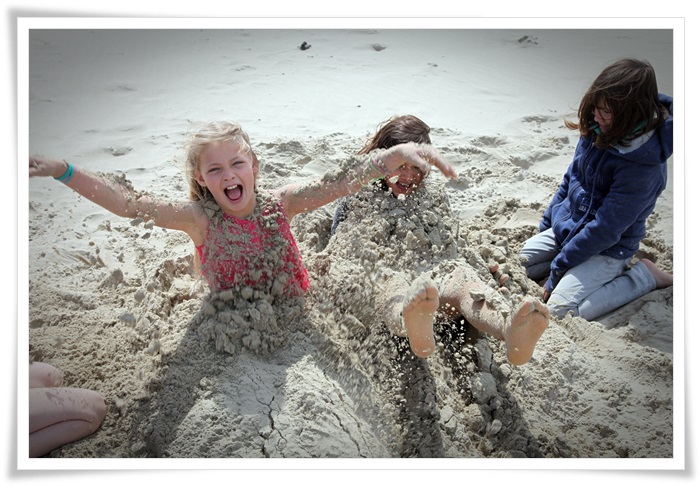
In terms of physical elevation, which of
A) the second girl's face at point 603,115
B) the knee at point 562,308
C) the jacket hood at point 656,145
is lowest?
the knee at point 562,308

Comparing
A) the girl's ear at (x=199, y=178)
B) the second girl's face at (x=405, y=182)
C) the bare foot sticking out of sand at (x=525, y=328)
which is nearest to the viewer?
the bare foot sticking out of sand at (x=525, y=328)

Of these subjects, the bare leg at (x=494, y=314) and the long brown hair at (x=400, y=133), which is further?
the long brown hair at (x=400, y=133)

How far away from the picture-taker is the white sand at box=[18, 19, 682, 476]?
1682 millimetres

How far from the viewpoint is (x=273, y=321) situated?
6.15 feet

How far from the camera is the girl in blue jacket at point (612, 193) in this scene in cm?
207

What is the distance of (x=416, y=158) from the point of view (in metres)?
1.78

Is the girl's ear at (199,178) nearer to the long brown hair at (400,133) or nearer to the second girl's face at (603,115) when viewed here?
the long brown hair at (400,133)

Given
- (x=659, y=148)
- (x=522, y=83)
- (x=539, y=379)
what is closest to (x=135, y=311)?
(x=539, y=379)

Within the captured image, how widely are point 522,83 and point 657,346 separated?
1.60 m

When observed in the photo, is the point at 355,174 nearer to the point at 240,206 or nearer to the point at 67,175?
the point at 240,206

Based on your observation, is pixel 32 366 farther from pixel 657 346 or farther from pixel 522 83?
pixel 522 83

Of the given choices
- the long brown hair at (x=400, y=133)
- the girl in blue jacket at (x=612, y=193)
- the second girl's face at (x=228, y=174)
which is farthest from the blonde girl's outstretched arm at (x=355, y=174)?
the girl in blue jacket at (x=612, y=193)

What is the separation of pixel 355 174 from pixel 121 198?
0.72 metres

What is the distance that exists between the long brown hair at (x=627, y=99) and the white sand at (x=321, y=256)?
0.16 ft
